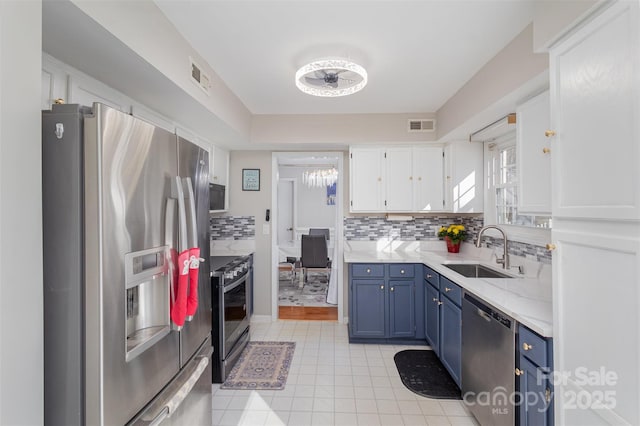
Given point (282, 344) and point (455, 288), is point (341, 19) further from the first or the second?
point (282, 344)

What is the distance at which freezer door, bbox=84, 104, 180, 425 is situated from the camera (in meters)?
0.91

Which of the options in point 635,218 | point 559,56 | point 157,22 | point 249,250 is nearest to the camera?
point 635,218

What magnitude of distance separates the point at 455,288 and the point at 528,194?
86 cm

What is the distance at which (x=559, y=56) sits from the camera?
1.24 meters

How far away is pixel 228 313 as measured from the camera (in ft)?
8.38

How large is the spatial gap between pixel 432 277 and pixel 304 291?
2751 millimetres

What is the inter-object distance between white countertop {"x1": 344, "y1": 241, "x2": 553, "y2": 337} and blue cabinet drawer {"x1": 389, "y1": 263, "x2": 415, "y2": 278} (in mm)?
57

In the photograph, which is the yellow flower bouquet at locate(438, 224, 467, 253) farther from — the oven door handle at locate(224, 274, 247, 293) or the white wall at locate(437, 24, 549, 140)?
the oven door handle at locate(224, 274, 247, 293)

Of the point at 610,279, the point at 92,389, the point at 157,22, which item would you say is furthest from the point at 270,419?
the point at 157,22

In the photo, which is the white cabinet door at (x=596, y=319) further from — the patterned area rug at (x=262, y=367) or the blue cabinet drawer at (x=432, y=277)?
the patterned area rug at (x=262, y=367)

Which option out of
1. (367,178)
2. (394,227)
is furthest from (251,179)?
(394,227)

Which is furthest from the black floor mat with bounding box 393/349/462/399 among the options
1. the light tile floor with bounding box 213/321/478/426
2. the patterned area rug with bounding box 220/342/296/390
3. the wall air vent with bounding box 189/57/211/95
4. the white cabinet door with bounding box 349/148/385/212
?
the wall air vent with bounding box 189/57/211/95

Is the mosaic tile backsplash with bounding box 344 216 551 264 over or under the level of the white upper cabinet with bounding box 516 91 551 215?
under

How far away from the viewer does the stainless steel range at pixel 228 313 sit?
2.43 meters
